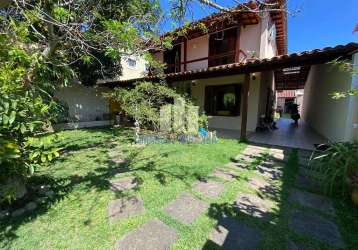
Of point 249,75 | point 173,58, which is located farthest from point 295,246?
point 173,58

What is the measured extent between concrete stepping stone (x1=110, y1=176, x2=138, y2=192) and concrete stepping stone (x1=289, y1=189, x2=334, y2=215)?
2.87 meters

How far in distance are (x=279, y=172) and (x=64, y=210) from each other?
170 inches

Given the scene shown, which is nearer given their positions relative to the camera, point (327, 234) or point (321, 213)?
point (327, 234)

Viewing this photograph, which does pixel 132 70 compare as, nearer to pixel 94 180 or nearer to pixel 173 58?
pixel 173 58

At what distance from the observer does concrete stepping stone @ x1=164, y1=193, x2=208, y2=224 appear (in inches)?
105

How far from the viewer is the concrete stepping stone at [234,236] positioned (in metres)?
2.15

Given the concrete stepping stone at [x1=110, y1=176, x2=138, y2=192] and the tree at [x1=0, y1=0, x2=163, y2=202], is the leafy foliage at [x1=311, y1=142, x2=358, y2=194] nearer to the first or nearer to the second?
the concrete stepping stone at [x1=110, y1=176, x2=138, y2=192]

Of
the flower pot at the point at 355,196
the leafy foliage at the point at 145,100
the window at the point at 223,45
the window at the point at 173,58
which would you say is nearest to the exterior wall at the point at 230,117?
the window at the point at 223,45

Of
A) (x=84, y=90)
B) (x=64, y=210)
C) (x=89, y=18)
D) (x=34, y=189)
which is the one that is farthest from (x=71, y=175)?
(x=84, y=90)

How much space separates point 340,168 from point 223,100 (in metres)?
7.66

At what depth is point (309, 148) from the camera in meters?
6.23

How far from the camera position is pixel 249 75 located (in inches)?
282

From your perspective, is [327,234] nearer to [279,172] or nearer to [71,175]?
[279,172]

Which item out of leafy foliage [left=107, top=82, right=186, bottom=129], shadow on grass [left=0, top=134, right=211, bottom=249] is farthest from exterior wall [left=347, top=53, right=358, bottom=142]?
leafy foliage [left=107, top=82, right=186, bottom=129]
